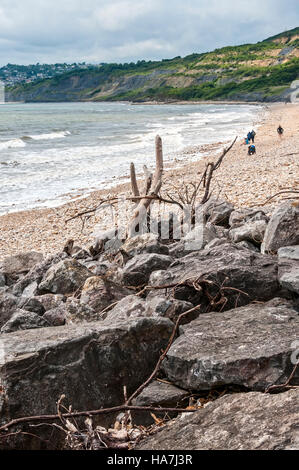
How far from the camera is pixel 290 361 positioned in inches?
106

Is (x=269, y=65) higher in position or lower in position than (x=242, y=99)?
higher

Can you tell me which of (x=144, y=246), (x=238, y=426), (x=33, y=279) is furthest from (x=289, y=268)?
(x=33, y=279)

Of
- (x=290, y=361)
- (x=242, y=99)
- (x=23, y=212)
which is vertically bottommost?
(x=23, y=212)

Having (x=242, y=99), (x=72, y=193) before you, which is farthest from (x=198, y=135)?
(x=242, y=99)

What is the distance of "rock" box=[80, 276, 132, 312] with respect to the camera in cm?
455

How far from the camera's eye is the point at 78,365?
288cm

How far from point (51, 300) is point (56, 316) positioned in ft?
1.98

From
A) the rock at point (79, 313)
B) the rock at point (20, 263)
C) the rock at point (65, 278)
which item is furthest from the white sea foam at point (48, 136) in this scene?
the rock at point (79, 313)

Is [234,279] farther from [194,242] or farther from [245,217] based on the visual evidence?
[245,217]

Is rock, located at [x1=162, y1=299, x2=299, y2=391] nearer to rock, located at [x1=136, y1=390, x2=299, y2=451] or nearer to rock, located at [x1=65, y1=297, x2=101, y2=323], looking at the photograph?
rock, located at [x1=136, y1=390, x2=299, y2=451]

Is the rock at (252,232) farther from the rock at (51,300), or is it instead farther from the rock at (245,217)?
the rock at (51,300)

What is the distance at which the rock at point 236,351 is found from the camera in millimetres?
2705
